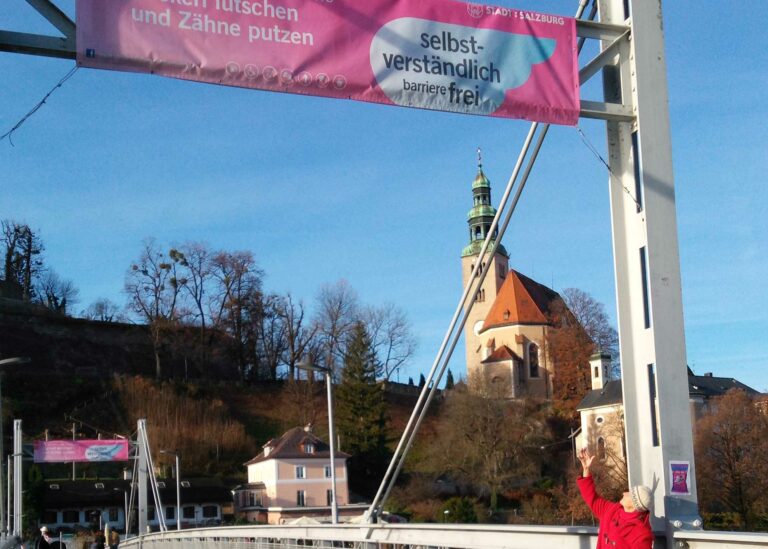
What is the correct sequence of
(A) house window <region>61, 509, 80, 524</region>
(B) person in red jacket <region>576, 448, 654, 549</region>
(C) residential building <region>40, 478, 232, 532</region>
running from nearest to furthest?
1. (B) person in red jacket <region>576, 448, 654, 549</region>
2. (C) residential building <region>40, 478, 232, 532</region>
3. (A) house window <region>61, 509, 80, 524</region>

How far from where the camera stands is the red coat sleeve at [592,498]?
541 cm

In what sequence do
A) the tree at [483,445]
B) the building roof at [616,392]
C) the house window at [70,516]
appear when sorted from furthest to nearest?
the building roof at [616,392] → the tree at [483,445] → the house window at [70,516]

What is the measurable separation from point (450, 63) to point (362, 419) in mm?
62114

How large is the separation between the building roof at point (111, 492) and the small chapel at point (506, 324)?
104 ft

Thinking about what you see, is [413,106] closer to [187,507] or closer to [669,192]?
[669,192]

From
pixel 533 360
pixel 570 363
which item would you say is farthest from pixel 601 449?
pixel 533 360

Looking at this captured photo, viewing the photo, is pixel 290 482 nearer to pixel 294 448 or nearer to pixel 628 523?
pixel 294 448

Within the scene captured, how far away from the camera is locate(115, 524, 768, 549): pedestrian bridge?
5246 mm

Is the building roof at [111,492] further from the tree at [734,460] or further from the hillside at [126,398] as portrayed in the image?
the tree at [734,460]

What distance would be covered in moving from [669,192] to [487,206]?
308 feet

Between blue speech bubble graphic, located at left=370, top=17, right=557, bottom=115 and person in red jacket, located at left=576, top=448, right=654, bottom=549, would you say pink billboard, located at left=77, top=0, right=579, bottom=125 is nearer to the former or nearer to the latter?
blue speech bubble graphic, located at left=370, top=17, right=557, bottom=115

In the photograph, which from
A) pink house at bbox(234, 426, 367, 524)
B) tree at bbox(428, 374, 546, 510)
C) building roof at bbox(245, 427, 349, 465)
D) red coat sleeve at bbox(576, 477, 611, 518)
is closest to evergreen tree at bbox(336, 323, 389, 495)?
building roof at bbox(245, 427, 349, 465)

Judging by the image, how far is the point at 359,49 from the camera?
21.6ft

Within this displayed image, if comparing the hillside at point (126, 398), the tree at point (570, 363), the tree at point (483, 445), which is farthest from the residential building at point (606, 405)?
the hillside at point (126, 398)
